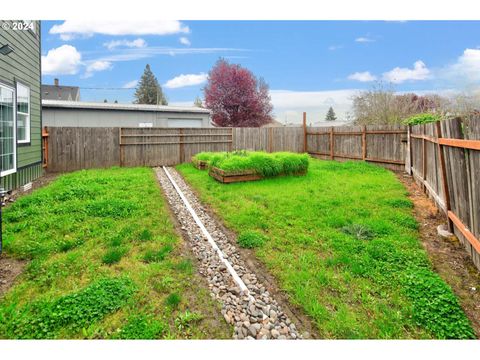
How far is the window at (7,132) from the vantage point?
620cm

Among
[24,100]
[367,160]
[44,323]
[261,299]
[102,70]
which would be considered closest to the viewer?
[44,323]

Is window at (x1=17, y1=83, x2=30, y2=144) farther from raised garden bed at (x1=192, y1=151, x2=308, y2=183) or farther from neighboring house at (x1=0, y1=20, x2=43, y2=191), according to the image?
raised garden bed at (x1=192, y1=151, x2=308, y2=183)

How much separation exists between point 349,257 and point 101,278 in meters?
2.69

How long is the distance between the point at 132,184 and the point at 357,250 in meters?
5.94

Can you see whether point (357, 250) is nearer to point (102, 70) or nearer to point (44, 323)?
point (44, 323)

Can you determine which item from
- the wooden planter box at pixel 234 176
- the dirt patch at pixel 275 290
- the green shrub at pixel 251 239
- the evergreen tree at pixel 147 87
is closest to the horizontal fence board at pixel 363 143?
the wooden planter box at pixel 234 176

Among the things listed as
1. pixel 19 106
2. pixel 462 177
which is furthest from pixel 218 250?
pixel 19 106

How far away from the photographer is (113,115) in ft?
54.8

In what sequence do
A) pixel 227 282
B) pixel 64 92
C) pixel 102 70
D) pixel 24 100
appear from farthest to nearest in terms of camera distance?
pixel 102 70 < pixel 64 92 < pixel 24 100 < pixel 227 282

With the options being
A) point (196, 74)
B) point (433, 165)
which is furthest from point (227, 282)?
point (196, 74)

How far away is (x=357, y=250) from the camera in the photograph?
3.60 m

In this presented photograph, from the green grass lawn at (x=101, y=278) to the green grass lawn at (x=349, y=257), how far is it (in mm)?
942

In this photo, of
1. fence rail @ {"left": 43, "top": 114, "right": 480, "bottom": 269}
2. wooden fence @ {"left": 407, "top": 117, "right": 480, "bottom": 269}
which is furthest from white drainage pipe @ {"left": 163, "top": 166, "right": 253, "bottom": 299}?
fence rail @ {"left": 43, "top": 114, "right": 480, "bottom": 269}
